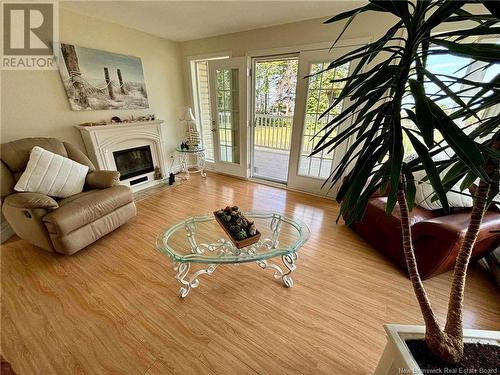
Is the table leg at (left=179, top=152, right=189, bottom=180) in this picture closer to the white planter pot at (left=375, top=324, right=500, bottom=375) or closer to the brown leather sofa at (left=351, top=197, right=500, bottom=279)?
the brown leather sofa at (left=351, top=197, right=500, bottom=279)

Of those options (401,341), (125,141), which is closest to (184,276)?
(401,341)

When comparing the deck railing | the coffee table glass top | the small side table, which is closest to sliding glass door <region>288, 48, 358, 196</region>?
the coffee table glass top

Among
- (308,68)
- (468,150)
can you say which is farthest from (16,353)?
(308,68)

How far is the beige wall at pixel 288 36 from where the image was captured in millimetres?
2182

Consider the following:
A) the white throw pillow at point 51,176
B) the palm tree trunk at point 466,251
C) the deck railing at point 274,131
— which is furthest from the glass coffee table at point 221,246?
the deck railing at point 274,131

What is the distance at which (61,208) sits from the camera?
5.81 feet

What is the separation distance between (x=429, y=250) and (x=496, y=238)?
55cm

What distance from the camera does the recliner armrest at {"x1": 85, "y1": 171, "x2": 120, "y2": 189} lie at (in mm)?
2215

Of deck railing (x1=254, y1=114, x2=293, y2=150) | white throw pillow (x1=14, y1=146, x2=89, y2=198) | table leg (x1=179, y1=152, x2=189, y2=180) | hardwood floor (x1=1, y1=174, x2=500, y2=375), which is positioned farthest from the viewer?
deck railing (x1=254, y1=114, x2=293, y2=150)

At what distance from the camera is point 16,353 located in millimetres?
1160

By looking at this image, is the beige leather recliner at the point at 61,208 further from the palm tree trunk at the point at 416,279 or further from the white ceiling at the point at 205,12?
the palm tree trunk at the point at 416,279

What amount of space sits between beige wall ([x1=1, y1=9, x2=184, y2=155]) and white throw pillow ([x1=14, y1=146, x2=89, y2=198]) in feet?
1.80

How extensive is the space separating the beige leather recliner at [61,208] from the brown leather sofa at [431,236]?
8.17ft

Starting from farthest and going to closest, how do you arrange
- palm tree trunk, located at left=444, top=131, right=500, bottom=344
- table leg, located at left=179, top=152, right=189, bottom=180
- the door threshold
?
1. table leg, located at left=179, top=152, right=189, bottom=180
2. the door threshold
3. palm tree trunk, located at left=444, top=131, right=500, bottom=344
